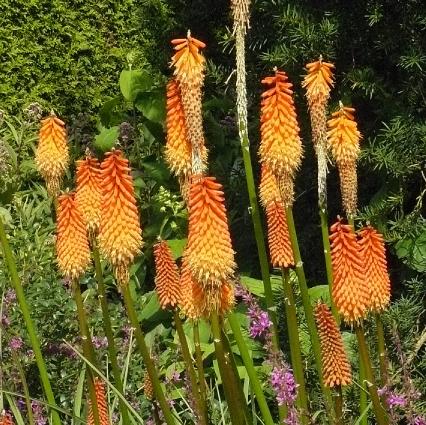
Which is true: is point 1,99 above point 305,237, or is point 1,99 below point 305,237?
above

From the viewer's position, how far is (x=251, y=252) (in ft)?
21.0

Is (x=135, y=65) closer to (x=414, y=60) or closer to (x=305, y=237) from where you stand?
(x=305, y=237)

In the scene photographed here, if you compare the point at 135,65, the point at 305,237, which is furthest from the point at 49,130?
the point at 135,65

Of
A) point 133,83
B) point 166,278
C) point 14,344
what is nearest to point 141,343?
point 166,278

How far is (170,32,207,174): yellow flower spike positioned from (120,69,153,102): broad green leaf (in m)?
4.55

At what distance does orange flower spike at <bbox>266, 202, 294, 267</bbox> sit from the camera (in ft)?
10.9

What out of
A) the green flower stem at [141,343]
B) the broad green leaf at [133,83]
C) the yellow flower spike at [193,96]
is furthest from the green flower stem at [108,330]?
the broad green leaf at [133,83]

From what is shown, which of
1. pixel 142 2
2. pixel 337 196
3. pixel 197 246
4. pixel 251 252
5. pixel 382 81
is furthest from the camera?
pixel 142 2

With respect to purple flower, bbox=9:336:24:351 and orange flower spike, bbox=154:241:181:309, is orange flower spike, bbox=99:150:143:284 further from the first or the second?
purple flower, bbox=9:336:24:351

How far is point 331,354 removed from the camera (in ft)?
9.75

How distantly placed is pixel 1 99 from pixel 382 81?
473cm

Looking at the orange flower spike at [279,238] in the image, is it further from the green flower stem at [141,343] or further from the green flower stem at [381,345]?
the green flower stem at [141,343]

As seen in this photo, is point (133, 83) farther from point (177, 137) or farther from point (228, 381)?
point (228, 381)

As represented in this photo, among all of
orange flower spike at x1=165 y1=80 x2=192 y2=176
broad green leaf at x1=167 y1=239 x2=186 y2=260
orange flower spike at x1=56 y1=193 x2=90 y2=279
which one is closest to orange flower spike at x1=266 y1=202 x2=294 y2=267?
orange flower spike at x1=165 y1=80 x2=192 y2=176
